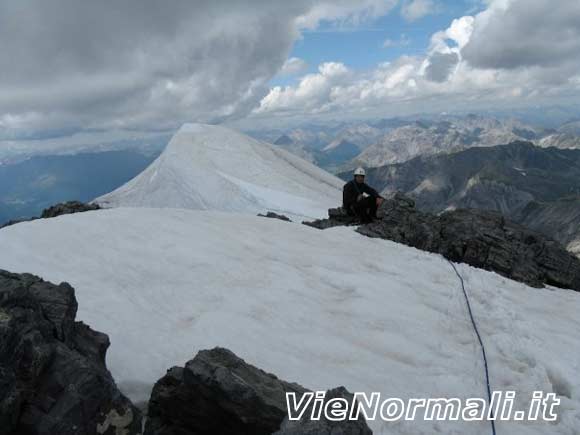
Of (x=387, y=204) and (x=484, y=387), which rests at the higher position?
(x=387, y=204)

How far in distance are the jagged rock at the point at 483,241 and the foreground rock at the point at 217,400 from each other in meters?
14.1

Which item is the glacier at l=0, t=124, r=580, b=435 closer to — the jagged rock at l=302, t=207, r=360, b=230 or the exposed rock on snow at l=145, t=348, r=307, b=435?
the exposed rock on snow at l=145, t=348, r=307, b=435

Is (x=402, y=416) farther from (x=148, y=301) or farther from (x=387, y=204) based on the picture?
(x=387, y=204)

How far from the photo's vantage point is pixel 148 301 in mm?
11391

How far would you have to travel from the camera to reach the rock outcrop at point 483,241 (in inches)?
722

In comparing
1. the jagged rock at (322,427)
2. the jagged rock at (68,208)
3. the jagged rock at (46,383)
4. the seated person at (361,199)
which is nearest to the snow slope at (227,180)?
the seated person at (361,199)

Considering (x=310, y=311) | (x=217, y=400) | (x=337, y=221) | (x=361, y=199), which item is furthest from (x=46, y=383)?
(x=337, y=221)

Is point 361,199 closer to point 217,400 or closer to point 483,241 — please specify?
point 483,241

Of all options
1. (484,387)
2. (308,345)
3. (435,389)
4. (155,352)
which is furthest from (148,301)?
(484,387)

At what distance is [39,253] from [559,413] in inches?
579

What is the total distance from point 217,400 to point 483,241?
16200mm

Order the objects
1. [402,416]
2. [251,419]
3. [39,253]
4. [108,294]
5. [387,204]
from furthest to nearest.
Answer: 1. [387,204]
2. [39,253]
3. [108,294]
4. [402,416]
5. [251,419]

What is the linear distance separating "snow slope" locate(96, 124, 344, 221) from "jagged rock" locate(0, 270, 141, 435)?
34.8m

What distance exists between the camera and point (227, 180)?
5247 cm
